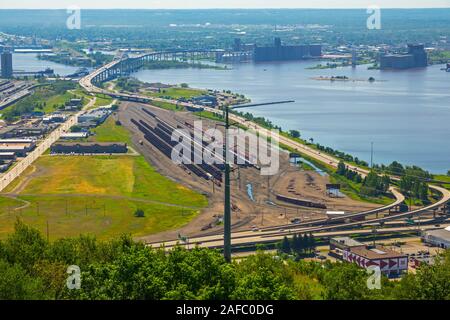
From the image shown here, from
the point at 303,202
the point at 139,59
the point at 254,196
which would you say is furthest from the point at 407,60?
the point at 303,202

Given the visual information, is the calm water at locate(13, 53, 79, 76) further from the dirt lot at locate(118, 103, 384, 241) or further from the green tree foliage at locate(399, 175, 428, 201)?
the green tree foliage at locate(399, 175, 428, 201)

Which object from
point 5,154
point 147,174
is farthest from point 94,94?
point 147,174

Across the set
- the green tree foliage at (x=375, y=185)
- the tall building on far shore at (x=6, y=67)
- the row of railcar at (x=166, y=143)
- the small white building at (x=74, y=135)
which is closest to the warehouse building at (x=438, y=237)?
the green tree foliage at (x=375, y=185)

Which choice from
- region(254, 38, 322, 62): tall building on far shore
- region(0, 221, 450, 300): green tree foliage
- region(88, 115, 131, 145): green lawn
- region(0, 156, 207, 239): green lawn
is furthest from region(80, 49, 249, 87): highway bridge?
region(0, 221, 450, 300): green tree foliage

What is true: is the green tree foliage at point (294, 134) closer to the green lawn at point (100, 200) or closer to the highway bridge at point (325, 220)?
the highway bridge at point (325, 220)

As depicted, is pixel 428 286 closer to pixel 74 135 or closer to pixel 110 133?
pixel 74 135

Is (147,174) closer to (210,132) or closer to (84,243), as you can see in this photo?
(210,132)

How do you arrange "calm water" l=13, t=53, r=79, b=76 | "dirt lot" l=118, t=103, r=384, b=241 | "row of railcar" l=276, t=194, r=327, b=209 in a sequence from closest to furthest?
"dirt lot" l=118, t=103, r=384, b=241 < "row of railcar" l=276, t=194, r=327, b=209 < "calm water" l=13, t=53, r=79, b=76
